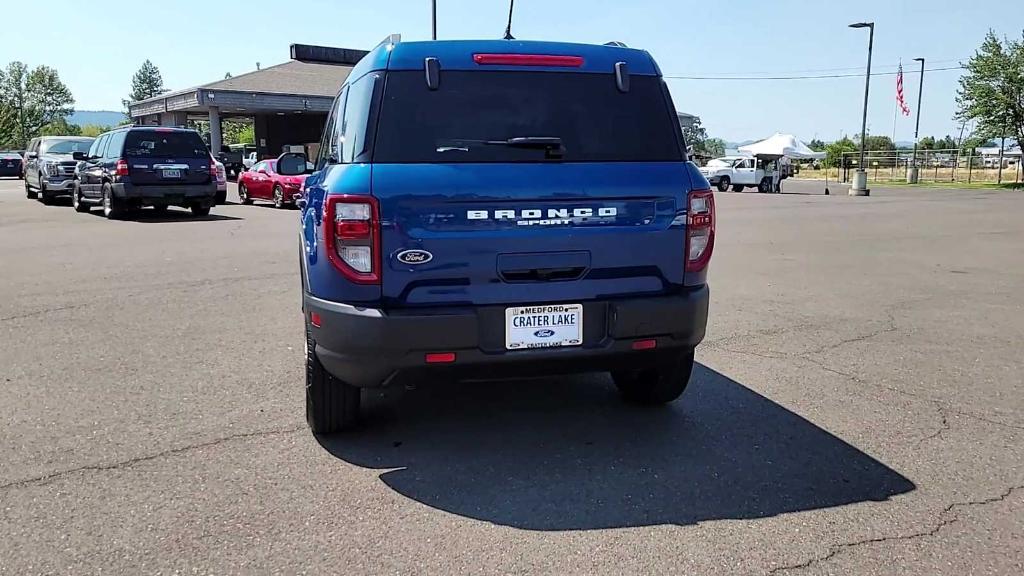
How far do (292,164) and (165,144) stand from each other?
1162 cm

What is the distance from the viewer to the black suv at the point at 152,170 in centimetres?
1575

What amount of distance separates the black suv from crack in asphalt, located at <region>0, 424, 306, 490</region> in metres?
13.3

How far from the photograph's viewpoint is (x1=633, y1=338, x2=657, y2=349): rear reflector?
378 cm

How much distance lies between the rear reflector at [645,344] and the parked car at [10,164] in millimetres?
48811

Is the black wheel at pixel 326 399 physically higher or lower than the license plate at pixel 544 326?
lower

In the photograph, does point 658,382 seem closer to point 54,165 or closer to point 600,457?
point 600,457

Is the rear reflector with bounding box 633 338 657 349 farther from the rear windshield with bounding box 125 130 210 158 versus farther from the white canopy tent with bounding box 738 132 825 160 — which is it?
the white canopy tent with bounding box 738 132 825 160

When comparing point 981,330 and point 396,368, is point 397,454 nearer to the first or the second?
point 396,368

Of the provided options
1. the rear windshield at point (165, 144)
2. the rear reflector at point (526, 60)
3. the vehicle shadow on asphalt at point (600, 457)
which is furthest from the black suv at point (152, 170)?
the rear reflector at point (526, 60)

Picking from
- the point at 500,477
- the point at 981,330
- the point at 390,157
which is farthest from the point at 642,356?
the point at 981,330

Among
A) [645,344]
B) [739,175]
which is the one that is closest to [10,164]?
[739,175]

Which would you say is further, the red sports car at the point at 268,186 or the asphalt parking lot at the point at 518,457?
the red sports car at the point at 268,186

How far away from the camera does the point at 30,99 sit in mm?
93938

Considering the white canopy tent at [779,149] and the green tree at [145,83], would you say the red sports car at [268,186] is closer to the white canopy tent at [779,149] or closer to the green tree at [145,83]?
the white canopy tent at [779,149]
